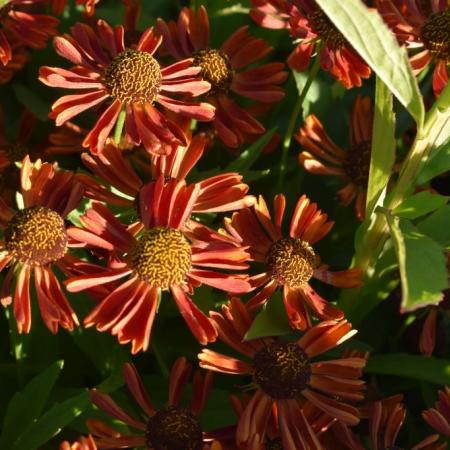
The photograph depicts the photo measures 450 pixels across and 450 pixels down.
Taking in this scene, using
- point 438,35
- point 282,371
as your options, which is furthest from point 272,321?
point 438,35

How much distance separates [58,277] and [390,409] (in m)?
0.45

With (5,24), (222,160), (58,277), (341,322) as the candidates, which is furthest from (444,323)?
(5,24)

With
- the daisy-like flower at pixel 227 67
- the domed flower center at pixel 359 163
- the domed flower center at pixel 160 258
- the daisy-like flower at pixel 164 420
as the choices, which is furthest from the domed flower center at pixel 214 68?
the daisy-like flower at pixel 164 420

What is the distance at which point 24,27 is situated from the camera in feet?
4.03

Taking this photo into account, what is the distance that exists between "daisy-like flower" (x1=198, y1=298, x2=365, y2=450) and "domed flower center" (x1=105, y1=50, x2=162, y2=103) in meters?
0.31

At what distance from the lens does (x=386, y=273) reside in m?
1.12

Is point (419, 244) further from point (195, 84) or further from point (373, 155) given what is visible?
point (195, 84)

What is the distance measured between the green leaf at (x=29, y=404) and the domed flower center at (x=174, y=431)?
0.41 feet

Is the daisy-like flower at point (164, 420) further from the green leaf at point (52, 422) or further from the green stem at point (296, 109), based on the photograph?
the green stem at point (296, 109)

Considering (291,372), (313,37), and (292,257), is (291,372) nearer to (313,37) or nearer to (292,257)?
A: (292,257)

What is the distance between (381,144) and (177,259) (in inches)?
10.9

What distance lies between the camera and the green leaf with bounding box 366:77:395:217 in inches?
38.7

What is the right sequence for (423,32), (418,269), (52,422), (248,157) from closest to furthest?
Answer: (418,269) → (52,422) → (248,157) → (423,32)

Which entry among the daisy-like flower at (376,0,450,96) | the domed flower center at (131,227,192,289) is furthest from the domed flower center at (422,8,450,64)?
the domed flower center at (131,227,192,289)
